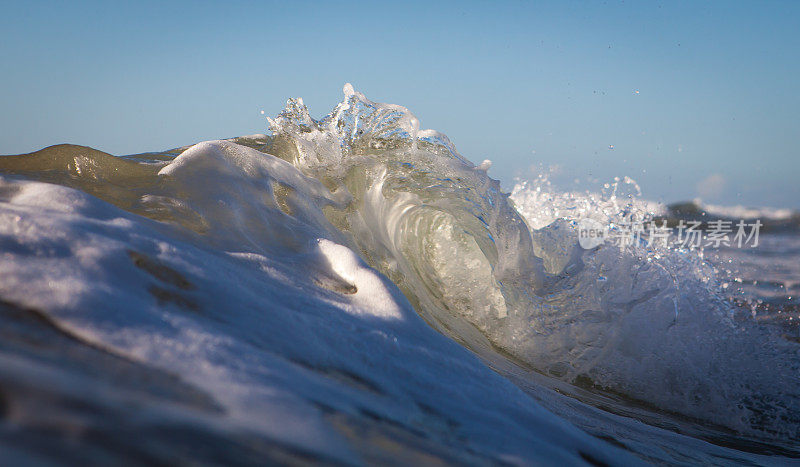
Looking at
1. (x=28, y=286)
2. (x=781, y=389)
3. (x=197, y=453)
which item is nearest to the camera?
(x=197, y=453)

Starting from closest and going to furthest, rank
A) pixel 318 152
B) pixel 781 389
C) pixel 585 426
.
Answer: pixel 585 426, pixel 781 389, pixel 318 152

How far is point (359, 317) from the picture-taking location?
155cm

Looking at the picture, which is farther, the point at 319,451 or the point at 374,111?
the point at 374,111

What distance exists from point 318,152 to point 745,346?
305 cm

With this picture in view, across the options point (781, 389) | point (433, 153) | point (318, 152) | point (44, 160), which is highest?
point (433, 153)

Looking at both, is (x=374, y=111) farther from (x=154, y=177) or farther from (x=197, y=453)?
(x=197, y=453)

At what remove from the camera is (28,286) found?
1054mm

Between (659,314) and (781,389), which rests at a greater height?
(659,314)

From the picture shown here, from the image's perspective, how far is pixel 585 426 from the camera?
174 cm

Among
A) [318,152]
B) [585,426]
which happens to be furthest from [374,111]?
[585,426]

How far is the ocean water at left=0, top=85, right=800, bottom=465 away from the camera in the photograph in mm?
839

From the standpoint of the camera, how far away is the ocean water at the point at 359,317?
84cm

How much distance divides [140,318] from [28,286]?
9.5 inches

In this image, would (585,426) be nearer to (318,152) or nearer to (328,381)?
(328,381)
